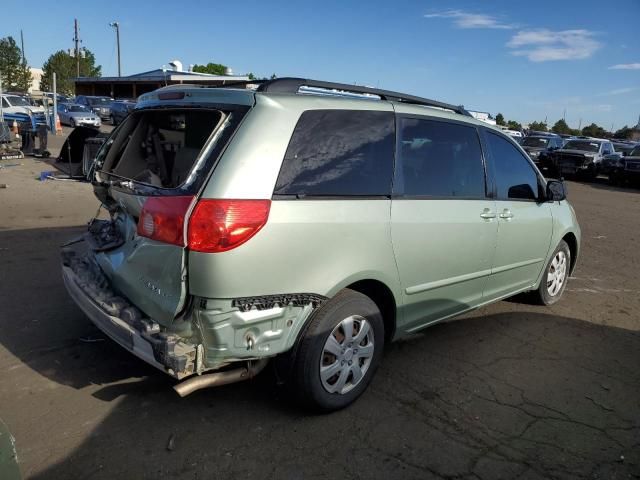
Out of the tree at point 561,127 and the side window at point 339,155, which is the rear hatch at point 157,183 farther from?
the tree at point 561,127

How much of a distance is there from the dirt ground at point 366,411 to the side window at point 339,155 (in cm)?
137

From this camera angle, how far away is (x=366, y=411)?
Result: 323 centimetres

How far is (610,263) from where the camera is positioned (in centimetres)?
747

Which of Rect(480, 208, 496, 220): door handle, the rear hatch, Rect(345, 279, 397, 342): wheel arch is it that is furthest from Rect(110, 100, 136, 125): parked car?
Rect(345, 279, 397, 342): wheel arch

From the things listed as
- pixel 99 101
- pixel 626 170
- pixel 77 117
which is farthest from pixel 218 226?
pixel 99 101

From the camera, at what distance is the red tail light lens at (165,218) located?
2.64 metres

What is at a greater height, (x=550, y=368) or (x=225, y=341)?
(x=225, y=341)

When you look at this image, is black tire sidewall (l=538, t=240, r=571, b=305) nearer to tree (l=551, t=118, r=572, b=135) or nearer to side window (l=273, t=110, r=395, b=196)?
side window (l=273, t=110, r=395, b=196)

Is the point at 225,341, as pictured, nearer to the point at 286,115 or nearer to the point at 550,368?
the point at 286,115

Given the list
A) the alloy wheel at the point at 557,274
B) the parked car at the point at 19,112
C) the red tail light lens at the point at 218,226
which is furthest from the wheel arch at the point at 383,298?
the parked car at the point at 19,112

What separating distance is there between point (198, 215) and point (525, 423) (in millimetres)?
2334

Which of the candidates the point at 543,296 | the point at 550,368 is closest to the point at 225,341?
the point at 550,368

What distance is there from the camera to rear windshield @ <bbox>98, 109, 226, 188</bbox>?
10.5 ft

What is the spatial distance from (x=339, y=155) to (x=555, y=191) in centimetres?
280
